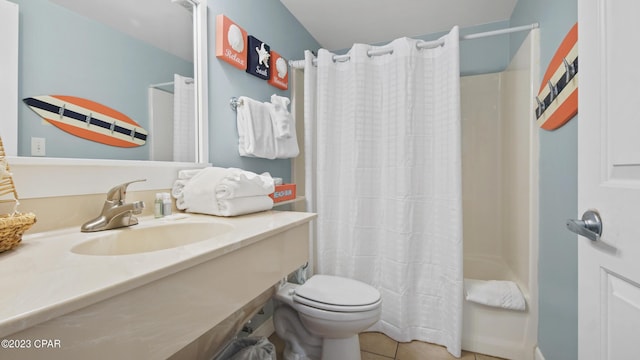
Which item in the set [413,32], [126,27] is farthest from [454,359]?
[413,32]

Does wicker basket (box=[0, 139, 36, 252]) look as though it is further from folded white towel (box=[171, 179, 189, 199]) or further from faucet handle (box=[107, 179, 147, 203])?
folded white towel (box=[171, 179, 189, 199])

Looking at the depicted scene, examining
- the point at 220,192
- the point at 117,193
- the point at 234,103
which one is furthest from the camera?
the point at 234,103

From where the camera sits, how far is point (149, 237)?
90cm

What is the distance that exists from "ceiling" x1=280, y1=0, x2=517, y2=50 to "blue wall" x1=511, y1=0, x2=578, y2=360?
592 mm

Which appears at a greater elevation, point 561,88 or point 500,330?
point 561,88

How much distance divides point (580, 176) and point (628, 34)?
305 millimetres

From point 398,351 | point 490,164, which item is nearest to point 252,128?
point 398,351

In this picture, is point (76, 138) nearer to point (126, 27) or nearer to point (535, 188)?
point (126, 27)

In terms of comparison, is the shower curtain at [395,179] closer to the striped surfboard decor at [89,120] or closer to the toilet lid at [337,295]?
the toilet lid at [337,295]

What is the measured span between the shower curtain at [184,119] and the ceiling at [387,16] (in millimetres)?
1137

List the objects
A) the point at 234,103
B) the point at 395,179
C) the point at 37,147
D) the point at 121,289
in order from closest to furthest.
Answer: the point at 121,289
the point at 37,147
the point at 234,103
the point at 395,179

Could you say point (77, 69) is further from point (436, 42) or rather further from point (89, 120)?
point (436, 42)

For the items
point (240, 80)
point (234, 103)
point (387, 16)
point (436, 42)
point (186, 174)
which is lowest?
point (186, 174)

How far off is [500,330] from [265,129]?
5.78ft
